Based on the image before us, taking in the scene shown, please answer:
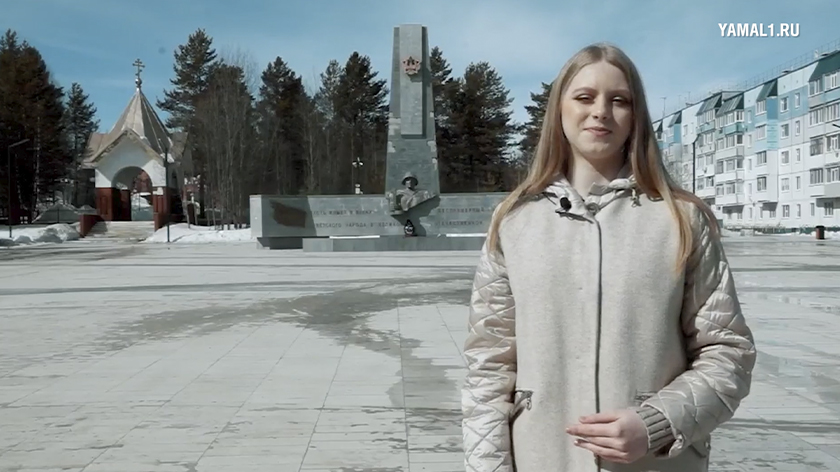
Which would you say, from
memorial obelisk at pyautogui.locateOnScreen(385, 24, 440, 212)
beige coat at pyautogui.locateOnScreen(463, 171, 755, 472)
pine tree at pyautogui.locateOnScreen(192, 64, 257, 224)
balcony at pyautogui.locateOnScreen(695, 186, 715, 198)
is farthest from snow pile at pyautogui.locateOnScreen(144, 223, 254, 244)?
balcony at pyautogui.locateOnScreen(695, 186, 715, 198)

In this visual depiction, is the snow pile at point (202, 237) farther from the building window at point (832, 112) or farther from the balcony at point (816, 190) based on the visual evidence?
the building window at point (832, 112)

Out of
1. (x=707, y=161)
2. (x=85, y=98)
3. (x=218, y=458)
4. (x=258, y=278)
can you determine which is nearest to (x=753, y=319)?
(x=218, y=458)

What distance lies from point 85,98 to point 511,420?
326ft

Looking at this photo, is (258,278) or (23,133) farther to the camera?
(23,133)

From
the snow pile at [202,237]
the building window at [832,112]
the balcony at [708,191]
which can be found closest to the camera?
the snow pile at [202,237]

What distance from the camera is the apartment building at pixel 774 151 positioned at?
56406 mm

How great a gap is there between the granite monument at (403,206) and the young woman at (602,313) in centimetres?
2853

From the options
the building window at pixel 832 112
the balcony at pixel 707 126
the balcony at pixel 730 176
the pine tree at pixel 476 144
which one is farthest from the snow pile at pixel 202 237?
the balcony at pixel 707 126

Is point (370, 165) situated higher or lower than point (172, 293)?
higher

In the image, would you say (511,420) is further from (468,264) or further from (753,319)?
(468,264)

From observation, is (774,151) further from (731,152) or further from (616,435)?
(616,435)

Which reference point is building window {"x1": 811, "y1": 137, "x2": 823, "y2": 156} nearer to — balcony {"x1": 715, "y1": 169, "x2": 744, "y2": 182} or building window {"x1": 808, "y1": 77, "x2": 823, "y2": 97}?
building window {"x1": 808, "y1": 77, "x2": 823, "y2": 97}

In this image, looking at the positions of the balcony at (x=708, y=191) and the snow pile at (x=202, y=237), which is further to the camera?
the balcony at (x=708, y=191)

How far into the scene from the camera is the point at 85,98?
90.5 meters
